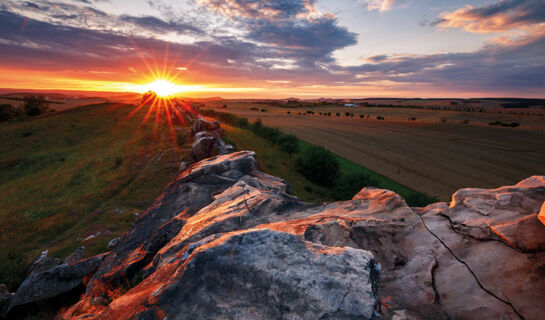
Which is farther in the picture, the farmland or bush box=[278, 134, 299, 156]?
bush box=[278, 134, 299, 156]

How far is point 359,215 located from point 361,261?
8.93ft

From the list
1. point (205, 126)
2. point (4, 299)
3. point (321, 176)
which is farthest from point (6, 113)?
point (321, 176)

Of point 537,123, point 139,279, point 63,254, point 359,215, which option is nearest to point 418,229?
point 359,215

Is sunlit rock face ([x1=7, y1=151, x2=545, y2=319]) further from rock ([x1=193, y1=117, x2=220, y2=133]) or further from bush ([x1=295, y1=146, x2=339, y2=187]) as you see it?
rock ([x1=193, y1=117, x2=220, y2=133])

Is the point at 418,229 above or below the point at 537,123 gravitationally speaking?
below

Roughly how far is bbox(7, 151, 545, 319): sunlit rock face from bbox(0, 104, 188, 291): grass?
10.9 metres

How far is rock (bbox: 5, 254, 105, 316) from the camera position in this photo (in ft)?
30.5

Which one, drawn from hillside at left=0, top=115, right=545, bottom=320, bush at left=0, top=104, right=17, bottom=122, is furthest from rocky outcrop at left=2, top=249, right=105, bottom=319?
bush at left=0, top=104, right=17, bottom=122

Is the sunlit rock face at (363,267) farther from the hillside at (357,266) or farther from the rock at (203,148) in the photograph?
the rock at (203,148)

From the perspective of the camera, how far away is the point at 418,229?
20.1ft

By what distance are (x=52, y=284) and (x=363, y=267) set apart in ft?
41.6

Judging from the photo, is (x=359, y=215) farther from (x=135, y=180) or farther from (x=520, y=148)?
(x=520, y=148)

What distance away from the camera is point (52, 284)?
9781 mm

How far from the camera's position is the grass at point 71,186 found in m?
15.2
